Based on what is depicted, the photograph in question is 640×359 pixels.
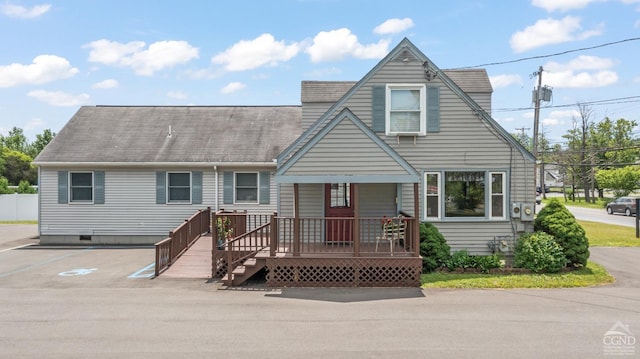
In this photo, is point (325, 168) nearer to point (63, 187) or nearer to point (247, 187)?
point (247, 187)

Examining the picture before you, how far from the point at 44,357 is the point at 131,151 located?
1271 centimetres

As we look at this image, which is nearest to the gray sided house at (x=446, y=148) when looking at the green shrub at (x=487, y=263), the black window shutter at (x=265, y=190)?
the green shrub at (x=487, y=263)

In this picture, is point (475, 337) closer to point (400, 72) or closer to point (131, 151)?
point (400, 72)

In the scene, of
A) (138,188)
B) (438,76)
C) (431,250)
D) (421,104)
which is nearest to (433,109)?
(421,104)

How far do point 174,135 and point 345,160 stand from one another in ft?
35.6

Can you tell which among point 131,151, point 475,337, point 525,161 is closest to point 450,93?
point 525,161

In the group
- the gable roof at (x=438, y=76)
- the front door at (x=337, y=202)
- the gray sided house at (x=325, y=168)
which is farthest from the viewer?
the front door at (x=337, y=202)

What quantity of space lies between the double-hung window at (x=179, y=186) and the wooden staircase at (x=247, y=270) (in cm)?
752

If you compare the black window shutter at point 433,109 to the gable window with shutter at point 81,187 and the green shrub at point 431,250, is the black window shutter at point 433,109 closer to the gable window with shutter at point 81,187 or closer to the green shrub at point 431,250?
the green shrub at point 431,250

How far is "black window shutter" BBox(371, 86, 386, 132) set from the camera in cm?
1241

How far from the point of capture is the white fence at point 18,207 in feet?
95.9

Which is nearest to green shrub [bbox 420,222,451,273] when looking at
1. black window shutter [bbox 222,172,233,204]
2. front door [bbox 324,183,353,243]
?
front door [bbox 324,183,353,243]

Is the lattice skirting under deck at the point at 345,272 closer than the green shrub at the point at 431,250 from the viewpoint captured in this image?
Yes

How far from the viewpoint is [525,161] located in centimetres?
1238
